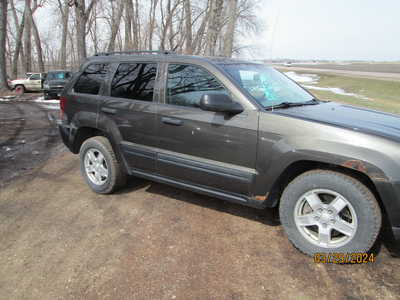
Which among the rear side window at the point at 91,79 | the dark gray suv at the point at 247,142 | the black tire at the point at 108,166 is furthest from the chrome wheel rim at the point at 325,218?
the rear side window at the point at 91,79

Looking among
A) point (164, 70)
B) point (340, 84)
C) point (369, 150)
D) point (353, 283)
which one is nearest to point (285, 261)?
point (353, 283)

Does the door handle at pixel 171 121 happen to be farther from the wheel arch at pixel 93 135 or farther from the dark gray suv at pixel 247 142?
the wheel arch at pixel 93 135

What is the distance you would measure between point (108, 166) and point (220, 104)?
1.98 metres

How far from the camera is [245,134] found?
2934 mm

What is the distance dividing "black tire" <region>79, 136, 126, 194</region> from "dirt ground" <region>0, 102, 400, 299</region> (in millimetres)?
135

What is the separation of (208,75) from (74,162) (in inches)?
142

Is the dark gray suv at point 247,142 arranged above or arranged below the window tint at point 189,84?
below

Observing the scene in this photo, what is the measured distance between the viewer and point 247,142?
9.63ft

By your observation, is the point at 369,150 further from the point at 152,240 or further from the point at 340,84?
the point at 340,84

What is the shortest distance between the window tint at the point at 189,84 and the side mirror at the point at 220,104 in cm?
27

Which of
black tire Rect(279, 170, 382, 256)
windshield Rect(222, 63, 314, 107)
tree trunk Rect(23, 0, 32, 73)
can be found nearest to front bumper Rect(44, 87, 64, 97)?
tree trunk Rect(23, 0, 32, 73)

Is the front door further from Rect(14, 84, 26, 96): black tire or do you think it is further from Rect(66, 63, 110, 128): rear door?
Rect(14, 84, 26, 96): black tire

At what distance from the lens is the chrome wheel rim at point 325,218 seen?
2.63m

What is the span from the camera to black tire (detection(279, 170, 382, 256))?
2508 mm
